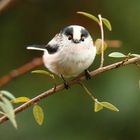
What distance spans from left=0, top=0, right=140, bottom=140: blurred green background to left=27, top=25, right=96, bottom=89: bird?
4.20 ft

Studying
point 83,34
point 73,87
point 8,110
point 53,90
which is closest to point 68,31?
point 83,34

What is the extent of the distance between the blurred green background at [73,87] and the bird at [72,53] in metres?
1.28

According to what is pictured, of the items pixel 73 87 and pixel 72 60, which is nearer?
pixel 72 60

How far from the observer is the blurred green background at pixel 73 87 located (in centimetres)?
283

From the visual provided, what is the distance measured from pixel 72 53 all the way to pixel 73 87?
1.60 metres

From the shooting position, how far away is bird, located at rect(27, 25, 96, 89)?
1414mm

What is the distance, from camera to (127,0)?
3.13m

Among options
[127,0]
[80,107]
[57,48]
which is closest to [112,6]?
[127,0]

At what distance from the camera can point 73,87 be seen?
304 cm

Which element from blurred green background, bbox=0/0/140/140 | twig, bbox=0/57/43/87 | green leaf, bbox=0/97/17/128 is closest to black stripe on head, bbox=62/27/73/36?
twig, bbox=0/57/43/87

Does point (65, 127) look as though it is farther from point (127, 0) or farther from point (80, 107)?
point (127, 0)

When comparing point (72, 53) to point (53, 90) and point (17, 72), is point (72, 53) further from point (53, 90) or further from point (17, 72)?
point (53, 90)

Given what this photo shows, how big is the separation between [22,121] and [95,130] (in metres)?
0.38

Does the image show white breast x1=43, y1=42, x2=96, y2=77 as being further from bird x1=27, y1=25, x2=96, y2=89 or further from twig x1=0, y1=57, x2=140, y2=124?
twig x1=0, y1=57, x2=140, y2=124
